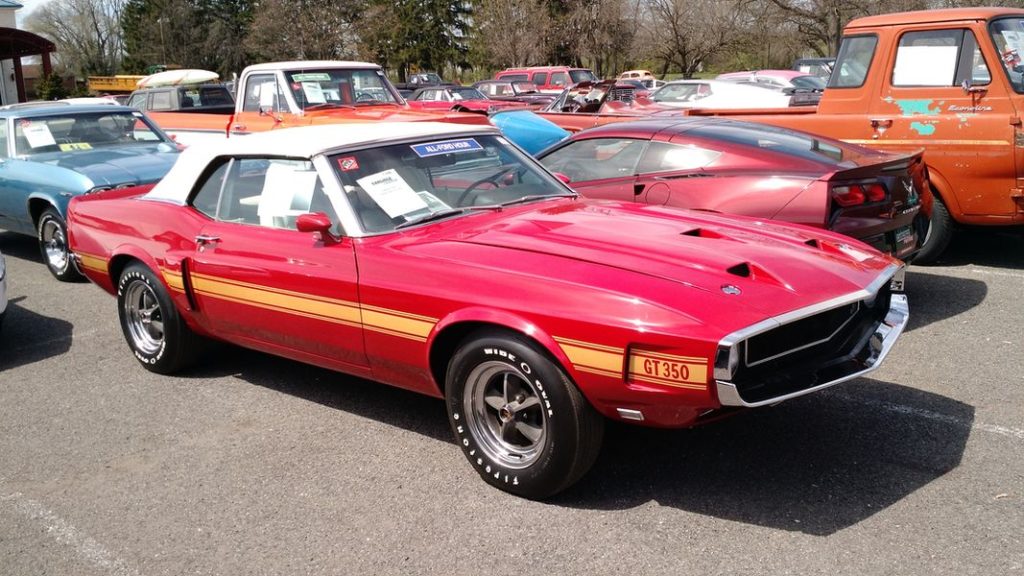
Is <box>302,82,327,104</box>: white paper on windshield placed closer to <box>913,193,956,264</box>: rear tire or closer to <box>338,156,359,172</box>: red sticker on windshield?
<box>338,156,359,172</box>: red sticker on windshield

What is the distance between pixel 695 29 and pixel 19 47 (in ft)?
96.9

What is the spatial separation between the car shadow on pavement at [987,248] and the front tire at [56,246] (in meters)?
7.51

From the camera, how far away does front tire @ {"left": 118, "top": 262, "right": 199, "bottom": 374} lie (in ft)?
18.5

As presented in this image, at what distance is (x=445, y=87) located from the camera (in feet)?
84.4

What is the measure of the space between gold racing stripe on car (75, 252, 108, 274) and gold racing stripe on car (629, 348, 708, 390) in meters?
3.96

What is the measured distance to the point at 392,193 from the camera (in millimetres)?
4727

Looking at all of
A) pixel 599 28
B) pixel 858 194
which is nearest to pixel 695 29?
pixel 599 28

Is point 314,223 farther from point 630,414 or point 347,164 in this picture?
point 630,414

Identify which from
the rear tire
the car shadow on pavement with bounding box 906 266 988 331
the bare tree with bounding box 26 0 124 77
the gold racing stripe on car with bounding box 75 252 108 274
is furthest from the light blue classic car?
the bare tree with bounding box 26 0 124 77

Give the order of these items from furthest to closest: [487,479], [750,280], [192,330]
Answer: [192,330], [487,479], [750,280]

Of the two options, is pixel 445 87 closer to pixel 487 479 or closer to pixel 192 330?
pixel 192 330

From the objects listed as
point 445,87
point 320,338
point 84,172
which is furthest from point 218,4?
point 320,338

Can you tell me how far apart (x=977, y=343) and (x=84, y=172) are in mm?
7333

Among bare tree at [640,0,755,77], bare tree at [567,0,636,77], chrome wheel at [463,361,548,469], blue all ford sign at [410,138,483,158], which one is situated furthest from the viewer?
bare tree at [567,0,636,77]
